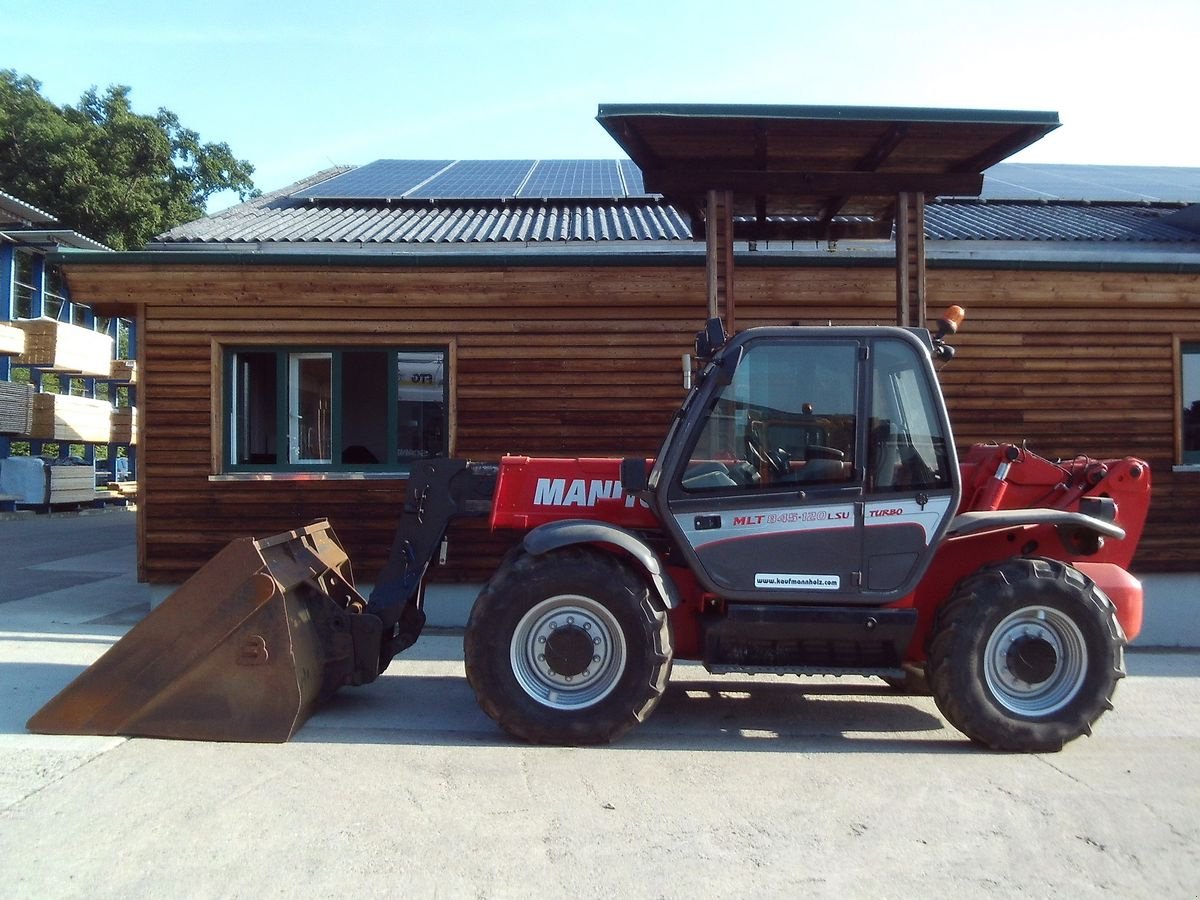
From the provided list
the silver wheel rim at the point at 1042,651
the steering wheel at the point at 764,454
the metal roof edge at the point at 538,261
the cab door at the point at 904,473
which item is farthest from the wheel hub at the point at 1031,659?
the metal roof edge at the point at 538,261

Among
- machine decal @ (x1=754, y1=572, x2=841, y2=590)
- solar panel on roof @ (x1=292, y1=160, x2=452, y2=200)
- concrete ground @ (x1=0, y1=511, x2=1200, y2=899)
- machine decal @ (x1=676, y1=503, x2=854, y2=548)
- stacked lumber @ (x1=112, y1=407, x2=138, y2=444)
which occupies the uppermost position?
solar panel on roof @ (x1=292, y1=160, x2=452, y2=200)

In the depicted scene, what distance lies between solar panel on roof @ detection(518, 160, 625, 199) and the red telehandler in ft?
27.1

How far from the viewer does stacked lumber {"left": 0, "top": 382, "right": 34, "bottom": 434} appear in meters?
22.2

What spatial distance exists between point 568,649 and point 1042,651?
2.68m

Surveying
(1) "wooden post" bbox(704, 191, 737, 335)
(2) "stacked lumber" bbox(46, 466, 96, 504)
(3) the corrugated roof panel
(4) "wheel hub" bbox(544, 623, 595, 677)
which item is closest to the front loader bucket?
(4) "wheel hub" bbox(544, 623, 595, 677)

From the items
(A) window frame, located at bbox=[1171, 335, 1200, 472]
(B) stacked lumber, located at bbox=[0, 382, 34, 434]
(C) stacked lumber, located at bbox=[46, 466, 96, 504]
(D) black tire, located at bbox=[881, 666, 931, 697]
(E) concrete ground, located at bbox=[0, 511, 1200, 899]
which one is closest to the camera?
(E) concrete ground, located at bbox=[0, 511, 1200, 899]

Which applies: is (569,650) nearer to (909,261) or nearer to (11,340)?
(909,261)

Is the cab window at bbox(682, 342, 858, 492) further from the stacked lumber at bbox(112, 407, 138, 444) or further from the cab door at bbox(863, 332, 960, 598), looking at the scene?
the stacked lumber at bbox(112, 407, 138, 444)

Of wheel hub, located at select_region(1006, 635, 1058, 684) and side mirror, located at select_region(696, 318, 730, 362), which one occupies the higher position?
side mirror, located at select_region(696, 318, 730, 362)

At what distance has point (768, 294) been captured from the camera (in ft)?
30.0

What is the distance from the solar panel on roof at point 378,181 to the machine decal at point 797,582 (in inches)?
354

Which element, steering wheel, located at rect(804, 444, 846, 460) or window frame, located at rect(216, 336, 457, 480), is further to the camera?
window frame, located at rect(216, 336, 457, 480)

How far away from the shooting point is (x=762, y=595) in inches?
219

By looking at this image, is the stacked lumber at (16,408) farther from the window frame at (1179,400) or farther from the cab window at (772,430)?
the window frame at (1179,400)
